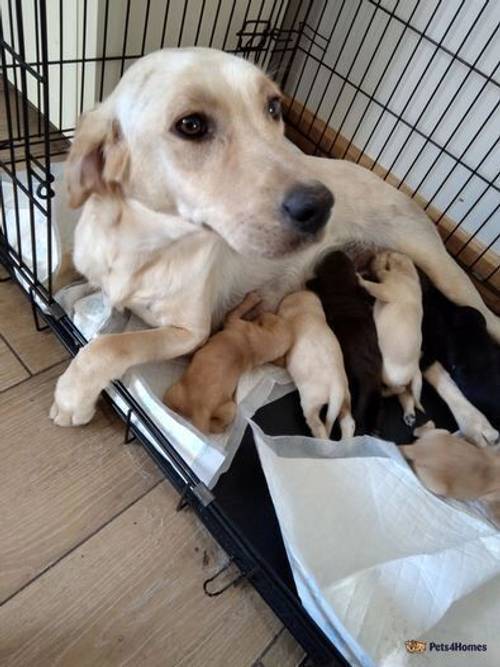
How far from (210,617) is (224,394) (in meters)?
0.47

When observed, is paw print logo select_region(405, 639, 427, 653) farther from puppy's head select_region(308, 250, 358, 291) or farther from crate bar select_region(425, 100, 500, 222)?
crate bar select_region(425, 100, 500, 222)

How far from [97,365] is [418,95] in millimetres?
1770

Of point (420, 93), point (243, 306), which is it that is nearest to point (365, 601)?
point (243, 306)

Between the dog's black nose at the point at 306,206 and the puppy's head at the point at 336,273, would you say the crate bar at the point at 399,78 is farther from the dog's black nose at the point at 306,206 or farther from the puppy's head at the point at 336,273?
the dog's black nose at the point at 306,206

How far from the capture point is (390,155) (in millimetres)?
2256

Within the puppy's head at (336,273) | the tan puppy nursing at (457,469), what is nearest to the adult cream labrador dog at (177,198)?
the puppy's head at (336,273)

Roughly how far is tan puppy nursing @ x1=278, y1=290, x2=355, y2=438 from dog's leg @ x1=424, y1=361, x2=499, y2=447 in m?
0.42

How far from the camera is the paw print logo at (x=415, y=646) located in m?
0.96

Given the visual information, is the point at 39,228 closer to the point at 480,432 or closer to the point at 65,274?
the point at 65,274

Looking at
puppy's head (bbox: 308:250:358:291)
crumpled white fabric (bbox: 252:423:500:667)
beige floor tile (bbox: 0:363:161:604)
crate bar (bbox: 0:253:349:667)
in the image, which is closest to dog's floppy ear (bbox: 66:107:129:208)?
crate bar (bbox: 0:253:349:667)

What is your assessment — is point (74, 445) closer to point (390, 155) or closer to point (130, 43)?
point (130, 43)

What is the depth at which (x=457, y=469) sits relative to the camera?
46.1 inches

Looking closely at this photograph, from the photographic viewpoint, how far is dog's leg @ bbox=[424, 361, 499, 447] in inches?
56.7

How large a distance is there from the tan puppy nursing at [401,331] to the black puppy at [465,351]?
12 cm
